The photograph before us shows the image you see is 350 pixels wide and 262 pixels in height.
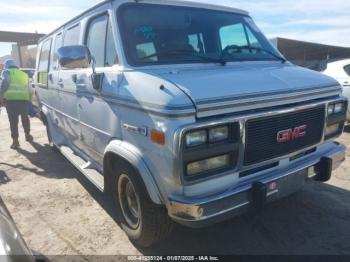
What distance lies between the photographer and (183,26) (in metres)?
3.69

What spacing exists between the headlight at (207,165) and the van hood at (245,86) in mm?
350

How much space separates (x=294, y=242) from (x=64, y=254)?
2.18 metres

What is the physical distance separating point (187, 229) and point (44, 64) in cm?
435

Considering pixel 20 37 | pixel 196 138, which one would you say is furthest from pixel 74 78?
pixel 20 37

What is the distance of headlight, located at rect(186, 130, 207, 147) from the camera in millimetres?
2500

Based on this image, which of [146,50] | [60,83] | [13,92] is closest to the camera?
[146,50]

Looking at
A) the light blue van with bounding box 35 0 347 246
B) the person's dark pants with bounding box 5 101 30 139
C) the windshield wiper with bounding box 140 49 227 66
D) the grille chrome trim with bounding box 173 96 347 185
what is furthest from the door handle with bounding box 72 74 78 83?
the person's dark pants with bounding box 5 101 30 139

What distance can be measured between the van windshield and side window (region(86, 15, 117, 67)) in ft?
0.76

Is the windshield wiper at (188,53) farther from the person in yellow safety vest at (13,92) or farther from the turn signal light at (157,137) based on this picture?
the person in yellow safety vest at (13,92)

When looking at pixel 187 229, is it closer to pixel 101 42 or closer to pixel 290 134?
pixel 290 134

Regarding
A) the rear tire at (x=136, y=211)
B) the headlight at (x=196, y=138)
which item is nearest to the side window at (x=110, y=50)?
the rear tire at (x=136, y=211)

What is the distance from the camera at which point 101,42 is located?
3742mm

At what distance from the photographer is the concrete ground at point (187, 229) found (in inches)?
130

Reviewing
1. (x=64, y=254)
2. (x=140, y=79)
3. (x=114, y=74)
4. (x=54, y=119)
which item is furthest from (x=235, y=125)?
(x=54, y=119)
